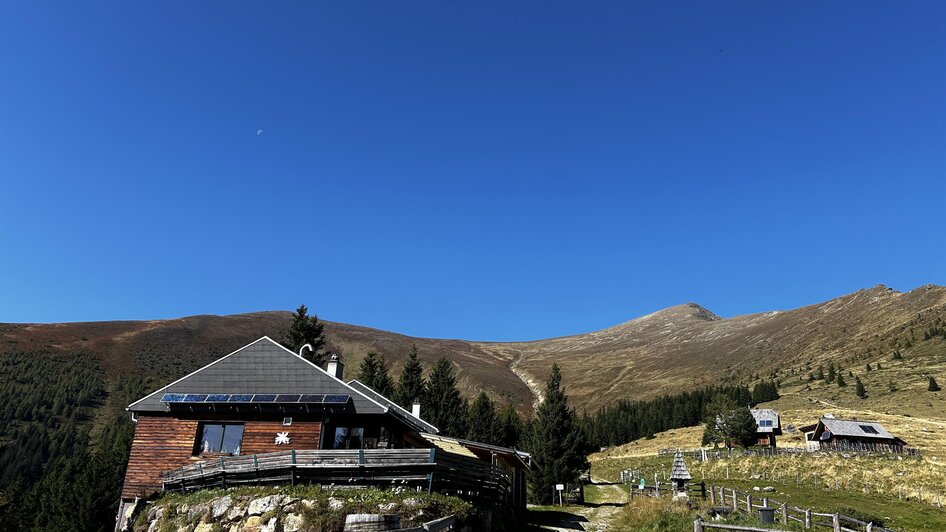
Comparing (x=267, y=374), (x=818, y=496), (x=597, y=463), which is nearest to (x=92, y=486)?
(x=267, y=374)

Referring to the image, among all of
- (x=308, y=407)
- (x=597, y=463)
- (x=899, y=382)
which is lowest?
(x=597, y=463)

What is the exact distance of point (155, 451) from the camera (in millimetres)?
28766

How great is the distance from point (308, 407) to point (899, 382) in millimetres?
126225

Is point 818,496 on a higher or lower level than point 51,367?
lower

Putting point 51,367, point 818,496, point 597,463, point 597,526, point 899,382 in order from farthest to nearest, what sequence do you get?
point 51,367
point 899,382
point 597,463
point 818,496
point 597,526

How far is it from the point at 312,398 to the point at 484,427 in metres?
49.4

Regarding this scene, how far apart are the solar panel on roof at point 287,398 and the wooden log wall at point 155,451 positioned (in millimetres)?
4928

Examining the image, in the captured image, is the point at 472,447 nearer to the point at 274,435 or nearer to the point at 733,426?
the point at 274,435

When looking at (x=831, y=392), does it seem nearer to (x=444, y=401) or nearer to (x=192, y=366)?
(x=444, y=401)

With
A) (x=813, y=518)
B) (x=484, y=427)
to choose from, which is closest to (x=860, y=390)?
(x=484, y=427)

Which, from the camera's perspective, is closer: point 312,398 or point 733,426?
point 312,398

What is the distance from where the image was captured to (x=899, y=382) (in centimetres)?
11200

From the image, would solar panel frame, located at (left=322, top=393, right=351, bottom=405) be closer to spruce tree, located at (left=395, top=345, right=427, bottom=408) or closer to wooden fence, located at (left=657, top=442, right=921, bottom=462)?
spruce tree, located at (left=395, top=345, right=427, bottom=408)

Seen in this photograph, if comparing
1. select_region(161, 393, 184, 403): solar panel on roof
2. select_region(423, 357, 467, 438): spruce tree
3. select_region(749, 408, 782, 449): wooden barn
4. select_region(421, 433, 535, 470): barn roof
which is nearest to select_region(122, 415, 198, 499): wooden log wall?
select_region(161, 393, 184, 403): solar panel on roof
